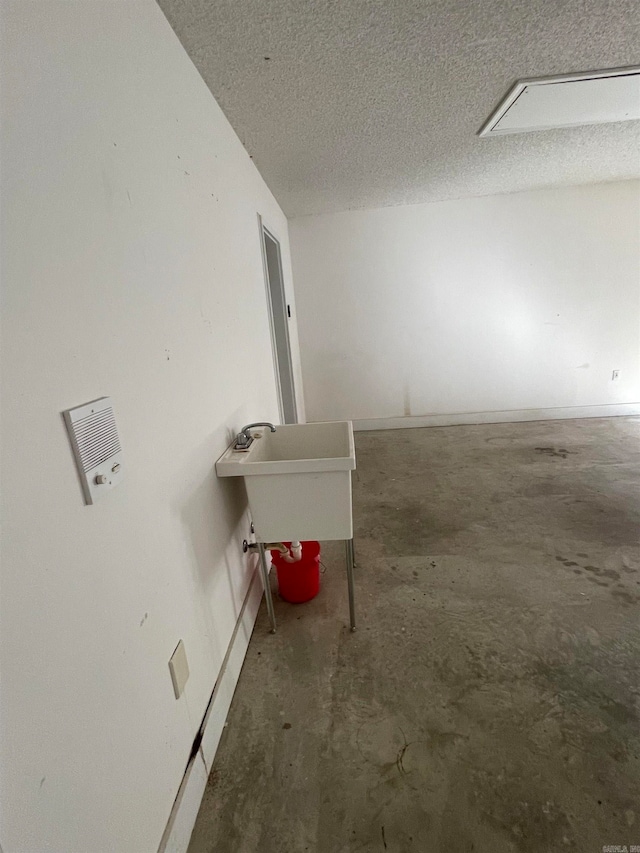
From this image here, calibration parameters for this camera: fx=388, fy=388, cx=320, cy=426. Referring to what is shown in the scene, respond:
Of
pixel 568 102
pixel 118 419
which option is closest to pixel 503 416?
pixel 568 102

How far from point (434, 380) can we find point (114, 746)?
4.29 m

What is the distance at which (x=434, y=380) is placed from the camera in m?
4.54

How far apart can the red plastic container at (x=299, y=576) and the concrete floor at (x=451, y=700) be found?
66mm

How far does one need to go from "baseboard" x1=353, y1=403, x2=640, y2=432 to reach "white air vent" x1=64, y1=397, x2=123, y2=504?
12.6 feet

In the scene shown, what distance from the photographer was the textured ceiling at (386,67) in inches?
54.6

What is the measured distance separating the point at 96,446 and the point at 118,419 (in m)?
0.12

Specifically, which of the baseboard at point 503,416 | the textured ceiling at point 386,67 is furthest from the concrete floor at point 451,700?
the textured ceiling at point 386,67

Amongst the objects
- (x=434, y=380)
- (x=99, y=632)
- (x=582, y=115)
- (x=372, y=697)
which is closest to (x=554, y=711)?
(x=372, y=697)

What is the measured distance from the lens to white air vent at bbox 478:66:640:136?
1917mm

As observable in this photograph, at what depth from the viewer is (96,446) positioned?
82 cm

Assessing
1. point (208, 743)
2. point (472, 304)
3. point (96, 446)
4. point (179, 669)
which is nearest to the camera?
point (96, 446)

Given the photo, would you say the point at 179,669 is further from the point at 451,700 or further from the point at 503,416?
the point at 503,416

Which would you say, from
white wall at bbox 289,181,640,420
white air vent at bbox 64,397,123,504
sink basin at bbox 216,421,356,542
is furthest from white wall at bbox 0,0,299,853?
white wall at bbox 289,181,640,420

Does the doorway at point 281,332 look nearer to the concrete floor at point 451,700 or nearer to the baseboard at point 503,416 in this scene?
the baseboard at point 503,416
